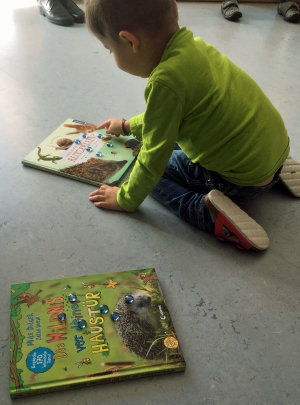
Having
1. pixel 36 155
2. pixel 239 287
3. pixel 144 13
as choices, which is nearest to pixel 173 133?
pixel 144 13

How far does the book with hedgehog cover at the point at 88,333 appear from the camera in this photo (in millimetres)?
641

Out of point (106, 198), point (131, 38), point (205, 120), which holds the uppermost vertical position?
point (131, 38)

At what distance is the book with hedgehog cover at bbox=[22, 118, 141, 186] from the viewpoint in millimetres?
1056

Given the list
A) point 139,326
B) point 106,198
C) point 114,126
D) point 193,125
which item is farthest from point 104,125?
point 139,326

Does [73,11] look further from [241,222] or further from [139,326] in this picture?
[139,326]

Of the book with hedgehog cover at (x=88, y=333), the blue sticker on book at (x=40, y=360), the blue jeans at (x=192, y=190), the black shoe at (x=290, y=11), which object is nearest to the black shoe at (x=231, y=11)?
the black shoe at (x=290, y=11)

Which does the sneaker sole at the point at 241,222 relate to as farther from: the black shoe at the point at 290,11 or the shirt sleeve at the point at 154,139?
the black shoe at the point at 290,11

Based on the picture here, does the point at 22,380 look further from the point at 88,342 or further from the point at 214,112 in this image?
the point at 214,112

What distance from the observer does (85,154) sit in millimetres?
1110

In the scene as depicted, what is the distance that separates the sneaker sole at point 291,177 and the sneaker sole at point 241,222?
0.69 feet

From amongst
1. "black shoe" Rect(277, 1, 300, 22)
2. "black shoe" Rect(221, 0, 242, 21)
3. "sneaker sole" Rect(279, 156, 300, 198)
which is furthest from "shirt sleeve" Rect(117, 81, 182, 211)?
"black shoe" Rect(277, 1, 300, 22)

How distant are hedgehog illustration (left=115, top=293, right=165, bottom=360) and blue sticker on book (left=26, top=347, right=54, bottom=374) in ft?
0.41

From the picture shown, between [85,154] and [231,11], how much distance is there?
1.64 meters

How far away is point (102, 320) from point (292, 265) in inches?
17.3
